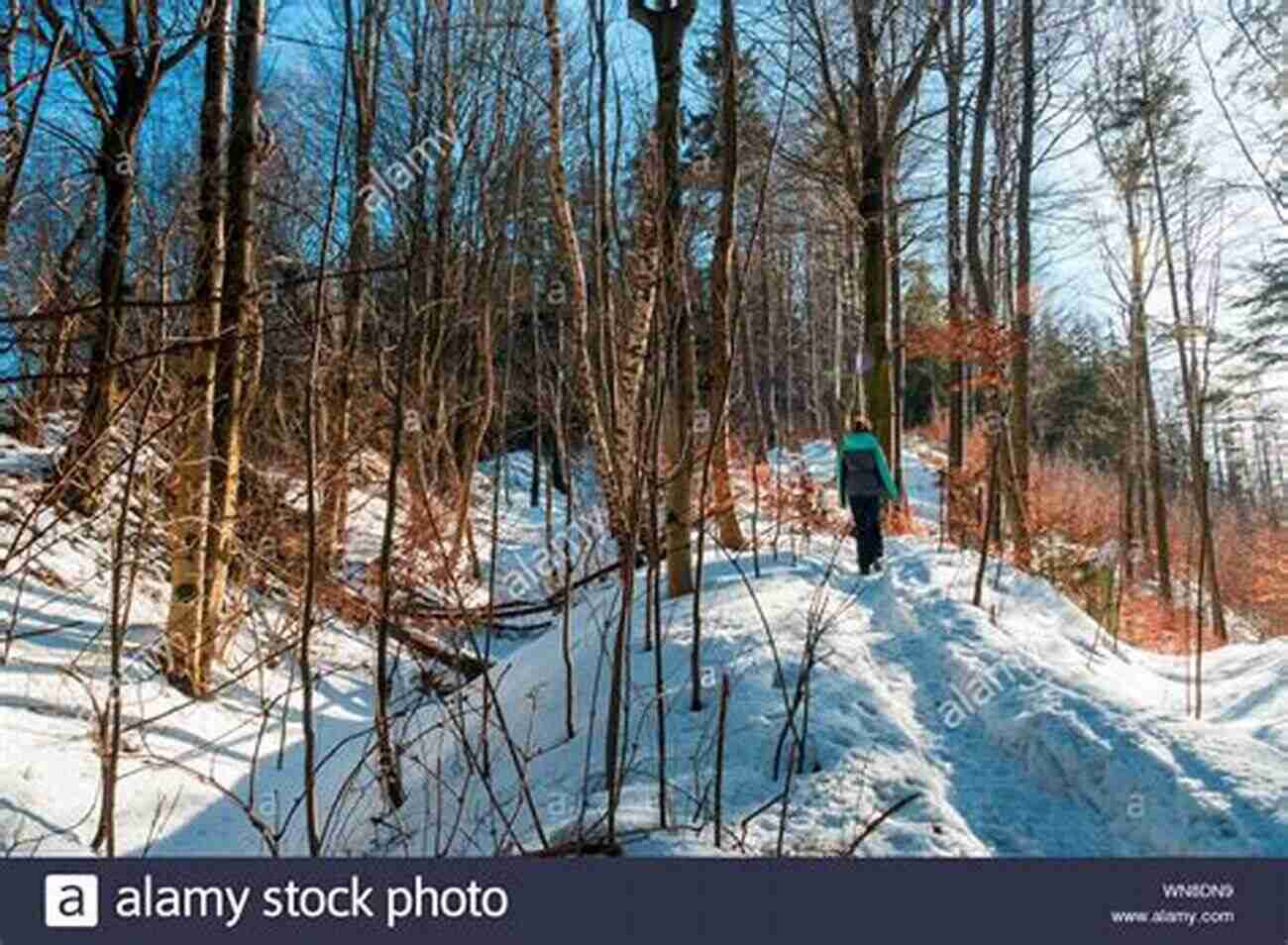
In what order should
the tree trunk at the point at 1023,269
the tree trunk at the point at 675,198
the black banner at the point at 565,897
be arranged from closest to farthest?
1. the black banner at the point at 565,897
2. the tree trunk at the point at 675,198
3. the tree trunk at the point at 1023,269

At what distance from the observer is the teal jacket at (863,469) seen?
7309 mm

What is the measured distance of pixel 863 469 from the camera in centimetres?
745

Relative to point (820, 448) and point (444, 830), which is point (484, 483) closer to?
point (820, 448)

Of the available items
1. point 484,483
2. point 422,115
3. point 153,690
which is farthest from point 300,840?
point 484,483

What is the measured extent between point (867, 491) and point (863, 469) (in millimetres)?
257

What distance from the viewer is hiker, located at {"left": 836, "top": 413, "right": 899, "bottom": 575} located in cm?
731

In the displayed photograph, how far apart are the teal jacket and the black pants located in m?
0.08

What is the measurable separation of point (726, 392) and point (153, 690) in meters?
4.72

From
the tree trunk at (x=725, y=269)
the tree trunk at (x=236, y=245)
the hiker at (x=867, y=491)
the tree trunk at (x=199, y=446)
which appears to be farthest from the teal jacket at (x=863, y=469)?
the tree trunk at (x=199, y=446)

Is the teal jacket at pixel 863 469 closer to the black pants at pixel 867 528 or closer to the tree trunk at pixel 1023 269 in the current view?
the black pants at pixel 867 528

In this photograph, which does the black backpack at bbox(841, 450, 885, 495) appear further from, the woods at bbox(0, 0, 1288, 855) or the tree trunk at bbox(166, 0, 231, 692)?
the tree trunk at bbox(166, 0, 231, 692)

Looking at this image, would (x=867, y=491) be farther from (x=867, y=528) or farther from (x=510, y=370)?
(x=510, y=370)

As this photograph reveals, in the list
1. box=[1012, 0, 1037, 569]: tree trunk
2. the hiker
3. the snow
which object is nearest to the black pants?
the hiker

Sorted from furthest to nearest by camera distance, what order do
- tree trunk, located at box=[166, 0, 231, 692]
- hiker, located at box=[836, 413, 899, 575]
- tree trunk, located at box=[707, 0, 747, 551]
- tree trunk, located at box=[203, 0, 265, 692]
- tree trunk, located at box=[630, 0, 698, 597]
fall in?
hiker, located at box=[836, 413, 899, 575] → tree trunk, located at box=[203, 0, 265, 692] → tree trunk, located at box=[166, 0, 231, 692] → tree trunk, located at box=[630, 0, 698, 597] → tree trunk, located at box=[707, 0, 747, 551]
